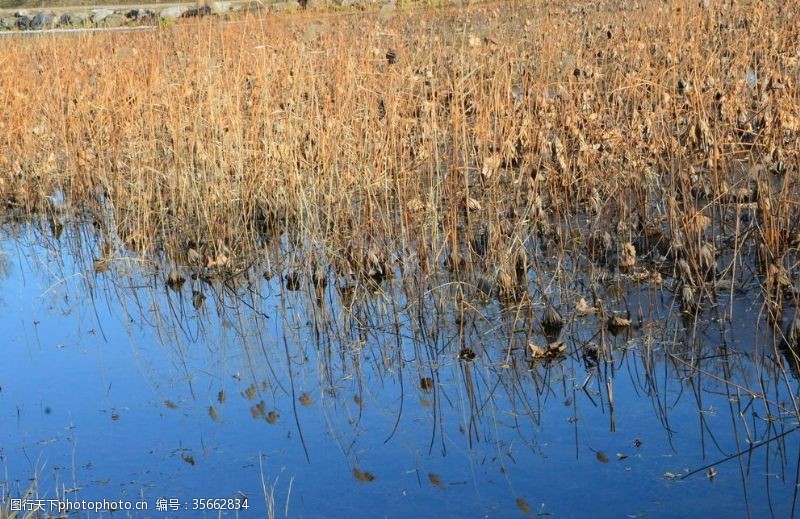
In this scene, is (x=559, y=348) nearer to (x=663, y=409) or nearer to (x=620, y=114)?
(x=663, y=409)

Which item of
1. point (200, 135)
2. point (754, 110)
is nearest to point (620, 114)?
point (754, 110)

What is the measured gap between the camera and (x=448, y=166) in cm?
593

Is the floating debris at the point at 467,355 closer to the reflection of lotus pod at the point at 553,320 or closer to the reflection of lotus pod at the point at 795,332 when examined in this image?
the reflection of lotus pod at the point at 553,320

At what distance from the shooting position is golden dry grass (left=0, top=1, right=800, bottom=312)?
5.57m

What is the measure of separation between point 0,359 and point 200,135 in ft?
7.12

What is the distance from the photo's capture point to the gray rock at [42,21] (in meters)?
23.5

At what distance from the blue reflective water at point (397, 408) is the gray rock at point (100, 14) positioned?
20548mm

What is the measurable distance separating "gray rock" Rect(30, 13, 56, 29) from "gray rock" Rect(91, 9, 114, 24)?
3.02ft

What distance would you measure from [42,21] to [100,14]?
1.97m

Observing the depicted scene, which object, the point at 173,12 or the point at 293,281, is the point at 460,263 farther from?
the point at 173,12

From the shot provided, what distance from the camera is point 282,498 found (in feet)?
11.4

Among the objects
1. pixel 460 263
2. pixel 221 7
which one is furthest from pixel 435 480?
pixel 221 7

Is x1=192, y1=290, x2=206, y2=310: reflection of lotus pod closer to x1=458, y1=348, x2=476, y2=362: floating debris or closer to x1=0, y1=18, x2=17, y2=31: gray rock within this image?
x1=458, y1=348, x2=476, y2=362: floating debris

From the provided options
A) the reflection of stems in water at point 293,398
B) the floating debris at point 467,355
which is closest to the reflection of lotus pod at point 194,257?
the reflection of stems in water at point 293,398
